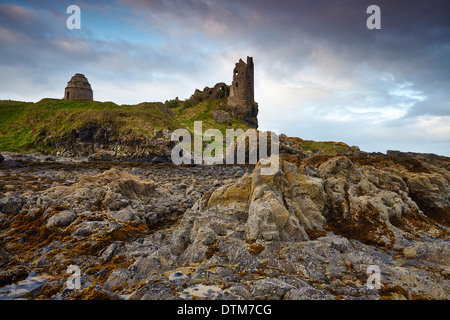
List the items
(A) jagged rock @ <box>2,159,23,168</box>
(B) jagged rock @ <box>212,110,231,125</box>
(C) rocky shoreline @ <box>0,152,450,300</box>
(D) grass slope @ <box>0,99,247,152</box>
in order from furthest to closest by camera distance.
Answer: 1. (B) jagged rock @ <box>212,110,231,125</box>
2. (D) grass slope @ <box>0,99,247,152</box>
3. (A) jagged rock @ <box>2,159,23,168</box>
4. (C) rocky shoreline @ <box>0,152,450,300</box>

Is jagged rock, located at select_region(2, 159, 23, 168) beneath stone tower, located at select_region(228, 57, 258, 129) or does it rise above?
beneath

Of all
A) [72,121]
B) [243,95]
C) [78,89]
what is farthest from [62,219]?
[78,89]

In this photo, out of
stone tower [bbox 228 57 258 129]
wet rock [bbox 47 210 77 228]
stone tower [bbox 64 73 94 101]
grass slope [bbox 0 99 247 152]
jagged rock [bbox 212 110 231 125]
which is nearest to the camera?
wet rock [bbox 47 210 77 228]

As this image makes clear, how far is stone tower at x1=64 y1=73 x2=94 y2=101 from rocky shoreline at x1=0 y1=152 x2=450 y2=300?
280 ft

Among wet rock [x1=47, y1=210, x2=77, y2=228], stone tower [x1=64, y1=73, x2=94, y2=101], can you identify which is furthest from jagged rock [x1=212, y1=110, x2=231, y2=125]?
wet rock [x1=47, y1=210, x2=77, y2=228]

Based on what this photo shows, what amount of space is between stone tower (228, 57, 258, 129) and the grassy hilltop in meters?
3.66

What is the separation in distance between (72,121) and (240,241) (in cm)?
7343

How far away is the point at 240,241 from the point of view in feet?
28.6

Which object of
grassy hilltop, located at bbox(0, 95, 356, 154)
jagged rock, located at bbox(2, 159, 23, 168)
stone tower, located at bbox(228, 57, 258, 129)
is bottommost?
jagged rock, located at bbox(2, 159, 23, 168)

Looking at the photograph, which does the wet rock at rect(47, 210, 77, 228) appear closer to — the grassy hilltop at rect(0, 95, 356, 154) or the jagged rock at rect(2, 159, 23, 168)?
the jagged rock at rect(2, 159, 23, 168)

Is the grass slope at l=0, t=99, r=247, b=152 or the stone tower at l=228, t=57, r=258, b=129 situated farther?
the stone tower at l=228, t=57, r=258, b=129

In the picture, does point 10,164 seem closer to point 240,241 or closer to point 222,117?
point 240,241

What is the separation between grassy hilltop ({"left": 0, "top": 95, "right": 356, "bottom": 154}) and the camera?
60.1 meters

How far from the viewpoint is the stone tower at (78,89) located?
3308 inches
